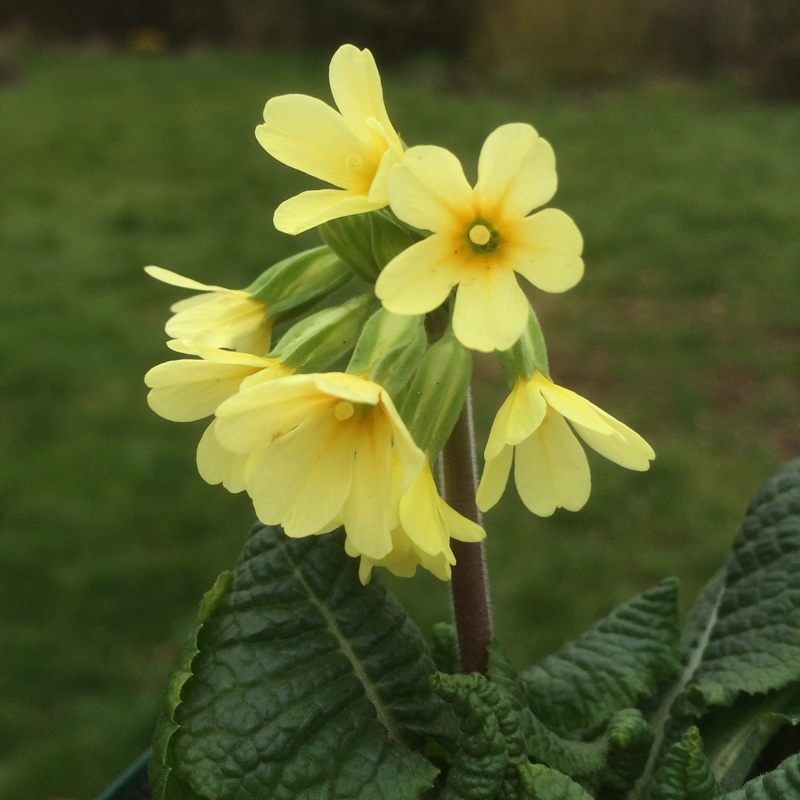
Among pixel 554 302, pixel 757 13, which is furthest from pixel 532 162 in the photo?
pixel 757 13

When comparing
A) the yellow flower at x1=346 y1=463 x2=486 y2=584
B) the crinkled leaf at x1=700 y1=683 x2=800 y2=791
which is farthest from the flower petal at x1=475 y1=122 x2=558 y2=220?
the crinkled leaf at x1=700 y1=683 x2=800 y2=791

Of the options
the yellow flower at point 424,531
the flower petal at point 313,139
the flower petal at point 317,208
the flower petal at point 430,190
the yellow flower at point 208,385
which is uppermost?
the flower petal at point 313,139

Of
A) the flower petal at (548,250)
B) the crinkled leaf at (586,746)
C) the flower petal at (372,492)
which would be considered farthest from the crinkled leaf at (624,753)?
the flower petal at (548,250)

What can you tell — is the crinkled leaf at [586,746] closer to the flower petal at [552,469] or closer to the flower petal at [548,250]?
the flower petal at [552,469]

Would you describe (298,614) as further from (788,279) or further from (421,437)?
(788,279)

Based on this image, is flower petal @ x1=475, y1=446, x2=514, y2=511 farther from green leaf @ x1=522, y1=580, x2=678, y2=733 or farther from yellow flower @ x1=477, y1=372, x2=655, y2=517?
green leaf @ x1=522, y1=580, x2=678, y2=733

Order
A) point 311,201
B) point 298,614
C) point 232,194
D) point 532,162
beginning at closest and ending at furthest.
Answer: point 532,162 < point 311,201 < point 298,614 < point 232,194

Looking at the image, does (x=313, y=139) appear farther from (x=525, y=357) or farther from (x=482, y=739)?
(x=482, y=739)
